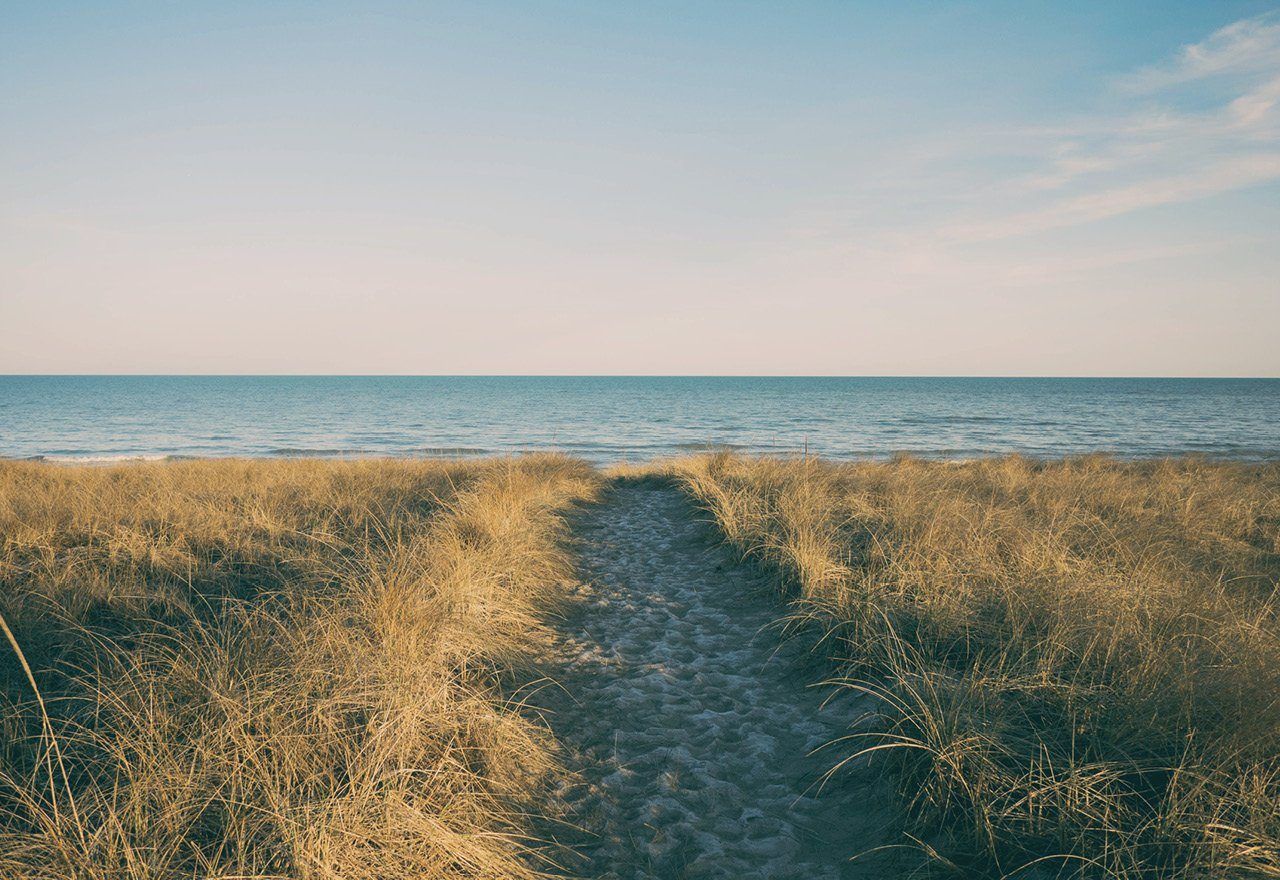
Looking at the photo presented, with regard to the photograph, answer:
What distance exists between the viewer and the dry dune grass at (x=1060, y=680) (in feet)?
8.47

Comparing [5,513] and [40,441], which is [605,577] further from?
[40,441]

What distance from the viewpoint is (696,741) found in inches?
162

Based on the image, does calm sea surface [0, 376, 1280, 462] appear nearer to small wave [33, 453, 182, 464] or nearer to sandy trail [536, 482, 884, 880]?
small wave [33, 453, 182, 464]

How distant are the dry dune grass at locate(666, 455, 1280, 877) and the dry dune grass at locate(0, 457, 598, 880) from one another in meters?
2.30

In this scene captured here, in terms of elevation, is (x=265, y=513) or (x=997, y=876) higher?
(x=265, y=513)

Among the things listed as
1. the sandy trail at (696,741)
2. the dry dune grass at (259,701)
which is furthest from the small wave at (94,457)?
the sandy trail at (696,741)

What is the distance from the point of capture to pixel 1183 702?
10.0 ft

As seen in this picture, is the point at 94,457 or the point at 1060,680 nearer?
the point at 1060,680

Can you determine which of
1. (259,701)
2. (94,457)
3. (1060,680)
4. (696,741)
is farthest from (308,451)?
(1060,680)

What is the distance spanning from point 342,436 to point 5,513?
105 feet

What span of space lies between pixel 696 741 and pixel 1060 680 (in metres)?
2.35

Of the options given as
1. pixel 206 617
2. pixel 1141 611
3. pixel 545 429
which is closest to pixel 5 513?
pixel 206 617

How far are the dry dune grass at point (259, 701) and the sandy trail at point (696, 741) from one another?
445mm

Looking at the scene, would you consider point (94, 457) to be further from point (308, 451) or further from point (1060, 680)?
point (1060, 680)
